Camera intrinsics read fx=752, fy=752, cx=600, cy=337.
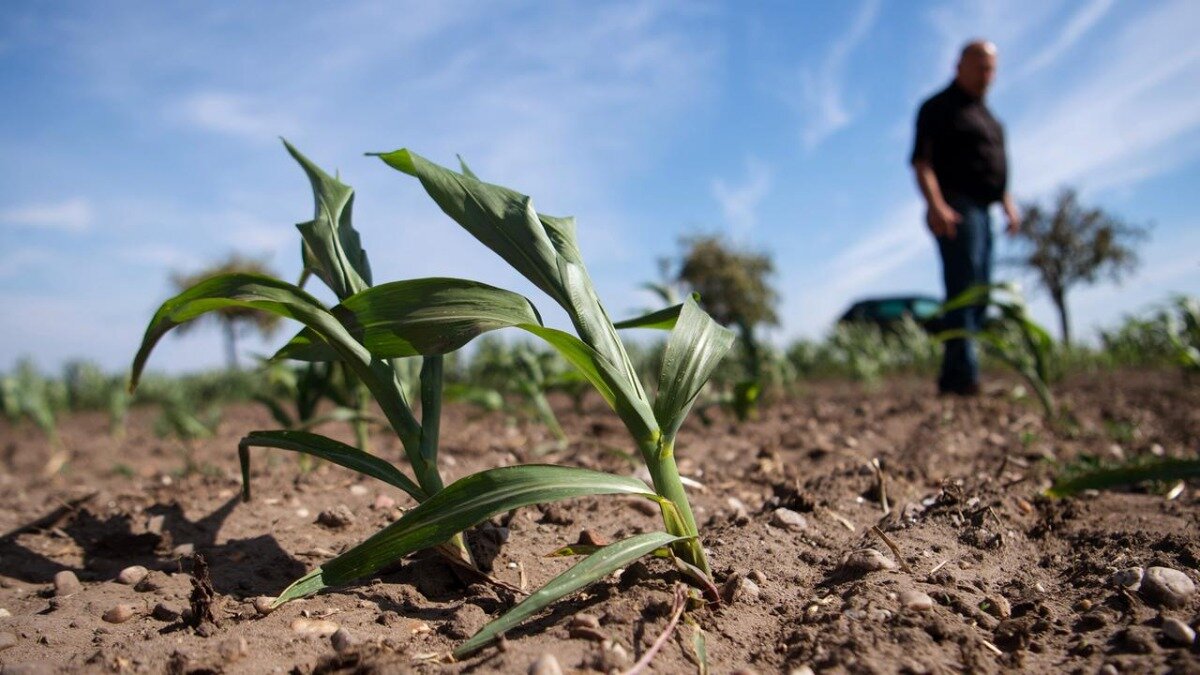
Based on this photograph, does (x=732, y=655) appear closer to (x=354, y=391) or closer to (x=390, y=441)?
(x=354, y=391)

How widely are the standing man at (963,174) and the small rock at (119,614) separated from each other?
15.6ft

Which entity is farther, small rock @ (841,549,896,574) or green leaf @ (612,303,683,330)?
green leaf @ (612,303,683,330)

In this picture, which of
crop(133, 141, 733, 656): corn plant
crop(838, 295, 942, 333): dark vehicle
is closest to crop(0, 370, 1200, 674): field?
crop(133, 141, 733, 656): corn plant

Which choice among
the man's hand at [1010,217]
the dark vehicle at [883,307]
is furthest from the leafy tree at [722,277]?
the man's hand at [1010,217]

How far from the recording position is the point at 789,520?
6.12 ft

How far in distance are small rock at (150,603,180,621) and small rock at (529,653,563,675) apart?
806 millimetres

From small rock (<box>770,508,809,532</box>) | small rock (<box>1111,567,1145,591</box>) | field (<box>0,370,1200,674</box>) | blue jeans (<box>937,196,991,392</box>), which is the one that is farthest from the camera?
blue jeans (<box>937,196,991,392</box>)

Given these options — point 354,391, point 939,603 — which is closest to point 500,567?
point 939,603

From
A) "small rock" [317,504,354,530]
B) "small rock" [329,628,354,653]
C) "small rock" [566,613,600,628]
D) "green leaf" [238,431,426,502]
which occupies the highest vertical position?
"green leaf" [238,431,426,502]

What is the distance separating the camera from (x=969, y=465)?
113 inches

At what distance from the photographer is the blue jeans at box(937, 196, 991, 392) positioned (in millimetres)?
4949

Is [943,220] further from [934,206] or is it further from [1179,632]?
[1179,632]

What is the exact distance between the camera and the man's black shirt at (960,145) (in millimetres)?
4922

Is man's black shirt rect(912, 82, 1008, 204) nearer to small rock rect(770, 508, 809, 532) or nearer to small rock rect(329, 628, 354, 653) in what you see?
small rock rect(770, 508, 809, 532)
